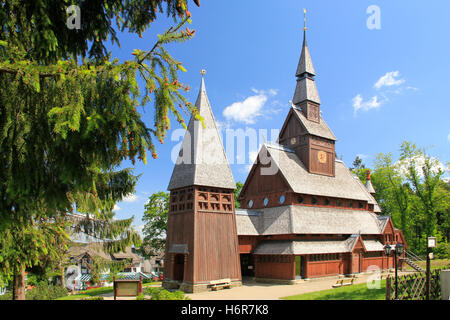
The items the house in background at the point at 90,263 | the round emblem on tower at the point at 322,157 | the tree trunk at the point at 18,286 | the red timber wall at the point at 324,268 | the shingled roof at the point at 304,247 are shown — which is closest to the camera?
the tree trunk at the point at 18,286

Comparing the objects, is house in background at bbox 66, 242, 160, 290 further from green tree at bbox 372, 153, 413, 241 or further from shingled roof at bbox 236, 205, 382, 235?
green tree at bbox 372, 153, 413, 241

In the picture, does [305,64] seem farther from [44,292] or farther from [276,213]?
[44,292]

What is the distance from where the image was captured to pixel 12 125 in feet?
20.0

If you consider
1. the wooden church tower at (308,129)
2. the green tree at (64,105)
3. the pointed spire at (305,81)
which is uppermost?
the pointed spire at (305,81)

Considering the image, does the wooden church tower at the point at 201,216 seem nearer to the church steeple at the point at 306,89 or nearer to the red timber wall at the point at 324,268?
the red timber wall at the point at 324,268

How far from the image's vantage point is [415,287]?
17.0 metres

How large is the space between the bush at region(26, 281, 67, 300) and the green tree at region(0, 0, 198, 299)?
21.8 metres

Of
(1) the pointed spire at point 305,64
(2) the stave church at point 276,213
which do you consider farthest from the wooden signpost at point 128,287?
(1) the pointed spire at point 305,64

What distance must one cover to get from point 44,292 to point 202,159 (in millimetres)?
15235

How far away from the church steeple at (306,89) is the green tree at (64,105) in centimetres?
3050

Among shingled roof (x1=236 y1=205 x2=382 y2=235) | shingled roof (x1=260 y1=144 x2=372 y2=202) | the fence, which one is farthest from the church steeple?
the fence

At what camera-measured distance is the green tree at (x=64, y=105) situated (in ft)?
19.0

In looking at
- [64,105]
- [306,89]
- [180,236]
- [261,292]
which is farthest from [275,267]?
[64,105]
